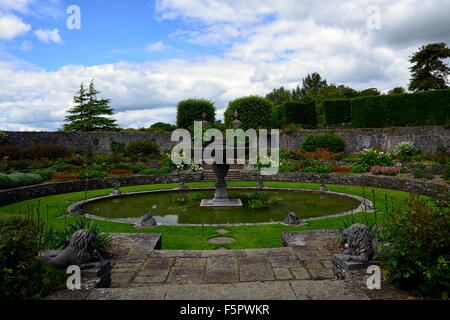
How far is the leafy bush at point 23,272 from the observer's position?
9.61ft

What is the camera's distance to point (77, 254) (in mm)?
3711

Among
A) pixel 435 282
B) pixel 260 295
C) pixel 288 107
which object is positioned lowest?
pixel 260 295

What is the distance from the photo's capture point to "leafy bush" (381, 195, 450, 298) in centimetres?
298

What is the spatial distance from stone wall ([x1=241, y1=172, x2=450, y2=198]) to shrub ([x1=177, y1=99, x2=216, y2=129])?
18724mm

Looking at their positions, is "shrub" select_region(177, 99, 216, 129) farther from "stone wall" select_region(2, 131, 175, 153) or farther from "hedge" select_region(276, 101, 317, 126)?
"hedge" select_region(276, 101, 317, 126)

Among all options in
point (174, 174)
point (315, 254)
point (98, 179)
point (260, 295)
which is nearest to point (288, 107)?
point (174, 174)

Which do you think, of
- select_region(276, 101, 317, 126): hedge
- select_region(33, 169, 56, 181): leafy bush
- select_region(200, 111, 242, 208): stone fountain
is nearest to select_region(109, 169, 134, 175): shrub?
select_region(33, 169, 56, 181): leafy bush

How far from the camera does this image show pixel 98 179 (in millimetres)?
14977

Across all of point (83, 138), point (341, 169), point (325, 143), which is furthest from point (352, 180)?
point (83, 138)

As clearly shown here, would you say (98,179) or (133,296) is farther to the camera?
(98,179)

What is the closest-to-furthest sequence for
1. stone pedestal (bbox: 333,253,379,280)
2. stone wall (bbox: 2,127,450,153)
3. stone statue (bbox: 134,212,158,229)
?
stone pedestal (bbox: 333,253,379,280) < stone statue (bbox: 134,212,158,229) < stone wall (bbox: 2,127,450,153)
